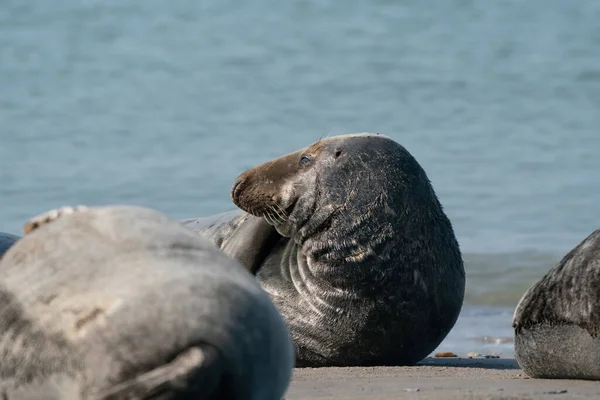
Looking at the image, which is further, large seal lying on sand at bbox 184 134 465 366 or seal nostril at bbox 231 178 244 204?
seal nostril at bbox 231 178 244 204

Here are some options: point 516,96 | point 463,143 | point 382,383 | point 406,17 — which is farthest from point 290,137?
point 382,383

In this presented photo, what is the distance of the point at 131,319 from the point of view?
3004mm

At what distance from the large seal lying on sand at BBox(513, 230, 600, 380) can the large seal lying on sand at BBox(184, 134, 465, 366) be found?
4.01 feet

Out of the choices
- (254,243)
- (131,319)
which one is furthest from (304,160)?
(131,319)

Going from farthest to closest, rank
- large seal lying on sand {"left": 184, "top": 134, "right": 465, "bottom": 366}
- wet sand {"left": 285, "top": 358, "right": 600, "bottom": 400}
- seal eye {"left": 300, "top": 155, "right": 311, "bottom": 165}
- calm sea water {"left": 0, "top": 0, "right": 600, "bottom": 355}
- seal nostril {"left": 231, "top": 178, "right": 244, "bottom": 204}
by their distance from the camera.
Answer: calm sea water {"left": 0, "top": 0, "right": 600, "bottom": 355}, seal nostril {"left": 231, "top": 178, "right": 244, "bottom": 204}, seal eye {"left": 300, "top": 155, "right": 311, "bottom": 165}, large seal lying on sand {"left": 184, "top": 134, "right": 465, "bottom": 366}, wet sand {"left": 285, "top": 358, "right": 600, "bottom": 400}

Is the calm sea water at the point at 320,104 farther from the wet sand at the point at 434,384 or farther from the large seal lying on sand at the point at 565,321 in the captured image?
the large seal lying on sand at the point at 565,321

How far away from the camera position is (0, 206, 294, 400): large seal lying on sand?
9.70ft

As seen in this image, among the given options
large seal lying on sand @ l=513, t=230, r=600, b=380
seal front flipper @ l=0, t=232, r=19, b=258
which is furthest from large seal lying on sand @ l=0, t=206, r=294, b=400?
seal front flipper @ l=0, t=232, r=19, b=258

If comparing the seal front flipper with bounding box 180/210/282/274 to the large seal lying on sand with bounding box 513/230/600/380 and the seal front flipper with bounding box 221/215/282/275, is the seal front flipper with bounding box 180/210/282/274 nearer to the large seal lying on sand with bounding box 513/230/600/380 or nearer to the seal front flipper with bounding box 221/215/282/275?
the seal front flipper with bounding box 221/215/282/275

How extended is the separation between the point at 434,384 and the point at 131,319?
2.25 m

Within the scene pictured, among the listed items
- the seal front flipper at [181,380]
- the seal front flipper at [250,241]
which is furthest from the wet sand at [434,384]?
the seal front flipper at [181,380]

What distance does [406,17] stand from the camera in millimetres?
28891

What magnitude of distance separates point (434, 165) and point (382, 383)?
36.9ft

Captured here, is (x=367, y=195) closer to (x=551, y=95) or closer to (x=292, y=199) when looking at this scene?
(x=292, y=199)
